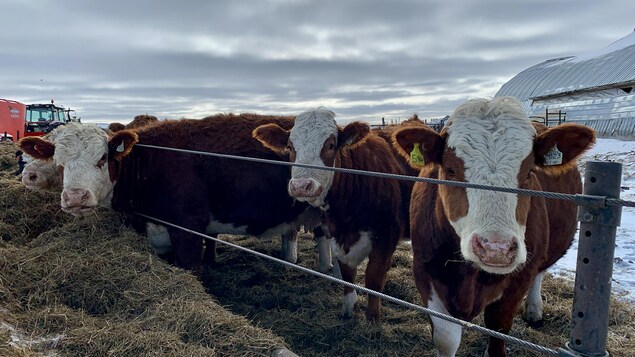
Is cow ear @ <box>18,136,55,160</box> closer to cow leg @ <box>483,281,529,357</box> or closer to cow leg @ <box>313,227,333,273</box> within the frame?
cow leg @ <box>313,227,333,273</box>

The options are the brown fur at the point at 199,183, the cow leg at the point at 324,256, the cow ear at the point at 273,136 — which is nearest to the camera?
the cow ear at the point at 273,136

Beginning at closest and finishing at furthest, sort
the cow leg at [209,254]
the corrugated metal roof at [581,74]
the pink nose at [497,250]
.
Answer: the pink nose at [497,250]
the cow leg at [209,254]
the corrugated metal roof at [581,74]

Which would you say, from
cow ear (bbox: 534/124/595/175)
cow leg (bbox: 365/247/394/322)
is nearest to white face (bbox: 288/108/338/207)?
cow leg (bbox: 365/247/394/322)

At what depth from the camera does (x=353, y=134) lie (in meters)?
4.64

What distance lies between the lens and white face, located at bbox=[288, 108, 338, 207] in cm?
426

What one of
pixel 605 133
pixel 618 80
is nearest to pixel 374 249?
pixel 605 133

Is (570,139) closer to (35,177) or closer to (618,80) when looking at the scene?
(35,177)

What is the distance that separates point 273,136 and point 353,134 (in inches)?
35.4

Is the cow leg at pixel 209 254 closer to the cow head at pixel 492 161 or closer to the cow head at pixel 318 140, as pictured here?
the cow head at pixel 318 140

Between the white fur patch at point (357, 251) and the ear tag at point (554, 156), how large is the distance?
2.30 meters

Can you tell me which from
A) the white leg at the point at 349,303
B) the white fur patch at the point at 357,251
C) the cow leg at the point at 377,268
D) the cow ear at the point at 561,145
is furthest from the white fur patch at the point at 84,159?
the cow ear at the point at 561,145

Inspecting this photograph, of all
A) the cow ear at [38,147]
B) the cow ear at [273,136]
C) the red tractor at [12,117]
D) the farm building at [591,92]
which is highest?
the farm building at [591,92]

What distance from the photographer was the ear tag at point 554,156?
2.62 m

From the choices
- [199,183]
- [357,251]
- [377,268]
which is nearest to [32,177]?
Result: [199,183]
